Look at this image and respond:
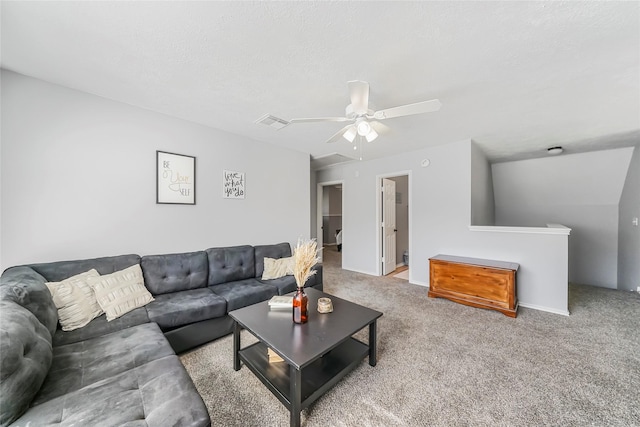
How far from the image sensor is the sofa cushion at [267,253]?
320cm

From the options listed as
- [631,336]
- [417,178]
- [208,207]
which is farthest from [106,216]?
[631,336]

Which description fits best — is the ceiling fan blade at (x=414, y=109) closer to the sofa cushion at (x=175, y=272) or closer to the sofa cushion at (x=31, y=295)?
the sofa cushion at (x=175, y=272)

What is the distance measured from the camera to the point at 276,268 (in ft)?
10.3

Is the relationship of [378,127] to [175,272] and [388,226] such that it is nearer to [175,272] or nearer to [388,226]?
[175,272]

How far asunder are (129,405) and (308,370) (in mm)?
1042

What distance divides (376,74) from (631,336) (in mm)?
3645

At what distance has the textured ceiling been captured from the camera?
4.37 feet

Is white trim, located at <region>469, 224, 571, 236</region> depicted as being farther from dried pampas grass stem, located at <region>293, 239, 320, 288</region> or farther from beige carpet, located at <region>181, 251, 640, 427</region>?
dried pampas grass stem, located at <region>293, 239, 320, 288</region>

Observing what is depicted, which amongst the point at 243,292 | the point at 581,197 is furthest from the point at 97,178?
the point at 581,197

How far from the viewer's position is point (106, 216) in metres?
2.37

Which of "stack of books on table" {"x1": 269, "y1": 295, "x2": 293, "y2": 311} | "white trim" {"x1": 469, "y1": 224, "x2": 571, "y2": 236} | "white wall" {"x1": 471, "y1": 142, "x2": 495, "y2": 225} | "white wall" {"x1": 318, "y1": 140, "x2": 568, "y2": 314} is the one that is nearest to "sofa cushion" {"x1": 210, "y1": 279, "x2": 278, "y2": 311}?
"stack of books on table" {"x1": 269, "y1": 295, "x2": 293, "y2": 311}

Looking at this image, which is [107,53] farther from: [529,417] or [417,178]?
[417,178]

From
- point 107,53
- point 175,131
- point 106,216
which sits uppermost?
point 107,53

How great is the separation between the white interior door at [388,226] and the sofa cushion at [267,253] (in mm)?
2193
